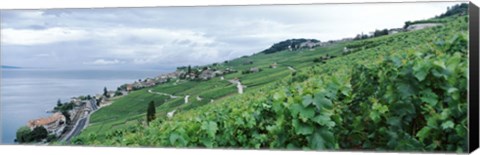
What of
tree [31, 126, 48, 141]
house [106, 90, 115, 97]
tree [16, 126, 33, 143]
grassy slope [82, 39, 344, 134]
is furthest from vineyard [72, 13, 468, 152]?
tree [16, 126, 33, 143]

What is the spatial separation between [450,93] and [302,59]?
1.37 metres

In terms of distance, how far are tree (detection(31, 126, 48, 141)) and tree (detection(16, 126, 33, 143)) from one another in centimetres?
4

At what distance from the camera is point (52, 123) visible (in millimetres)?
7473

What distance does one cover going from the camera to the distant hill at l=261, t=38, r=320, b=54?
6.77 meters

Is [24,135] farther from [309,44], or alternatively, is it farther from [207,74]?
[309,44]

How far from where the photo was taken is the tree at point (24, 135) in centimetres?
751

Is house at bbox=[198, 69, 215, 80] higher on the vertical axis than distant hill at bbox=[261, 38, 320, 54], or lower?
lower

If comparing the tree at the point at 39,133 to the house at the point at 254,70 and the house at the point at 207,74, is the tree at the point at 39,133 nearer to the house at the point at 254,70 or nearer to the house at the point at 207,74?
the house at the point at 207,74

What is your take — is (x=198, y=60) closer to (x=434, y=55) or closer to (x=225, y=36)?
(x=225, y=36)

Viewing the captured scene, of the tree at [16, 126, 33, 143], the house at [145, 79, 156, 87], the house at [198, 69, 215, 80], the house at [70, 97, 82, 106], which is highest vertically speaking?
the house at [198, 69, 215, 80]

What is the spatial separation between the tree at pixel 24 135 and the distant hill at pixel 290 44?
91.5 inches

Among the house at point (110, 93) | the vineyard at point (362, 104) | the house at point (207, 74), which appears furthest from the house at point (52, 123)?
the house at point (207, 74)

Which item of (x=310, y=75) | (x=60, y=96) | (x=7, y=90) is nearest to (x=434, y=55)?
(x=310, y=75)

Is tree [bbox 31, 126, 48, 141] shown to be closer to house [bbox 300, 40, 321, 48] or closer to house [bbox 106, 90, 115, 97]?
house [bbox 106, 90, 115, 97]
